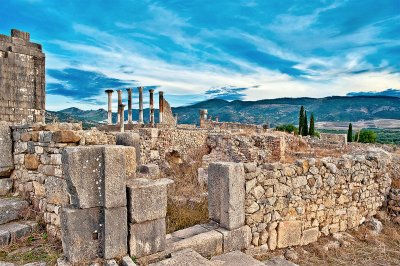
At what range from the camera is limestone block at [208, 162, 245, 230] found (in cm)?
543

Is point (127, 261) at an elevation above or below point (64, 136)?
below

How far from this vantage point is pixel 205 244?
16.6ft

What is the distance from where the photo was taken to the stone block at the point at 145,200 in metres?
4.39

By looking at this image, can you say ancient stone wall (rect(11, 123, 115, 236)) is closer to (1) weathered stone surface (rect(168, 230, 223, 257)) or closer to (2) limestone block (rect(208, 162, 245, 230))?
(1) weathered stone surface (rect(168, 230, 223, 257))

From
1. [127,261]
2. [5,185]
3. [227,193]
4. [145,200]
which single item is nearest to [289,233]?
[227,193]

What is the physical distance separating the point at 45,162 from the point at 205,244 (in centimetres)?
339

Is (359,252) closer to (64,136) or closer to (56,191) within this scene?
(56,191)

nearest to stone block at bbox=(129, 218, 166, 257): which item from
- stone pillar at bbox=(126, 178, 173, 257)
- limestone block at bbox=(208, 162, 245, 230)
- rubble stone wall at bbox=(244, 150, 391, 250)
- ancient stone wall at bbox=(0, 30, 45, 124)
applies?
stone pillar at bbox=(126, 178, 173, 257)

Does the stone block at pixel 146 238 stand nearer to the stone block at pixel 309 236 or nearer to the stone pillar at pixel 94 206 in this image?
the stone pillar at pixel 94 206

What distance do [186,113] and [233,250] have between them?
640ft

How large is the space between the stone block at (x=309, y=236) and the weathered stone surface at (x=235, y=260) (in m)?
2.13

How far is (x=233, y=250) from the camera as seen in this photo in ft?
18.0

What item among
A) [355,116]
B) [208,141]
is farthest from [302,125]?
[355,116]

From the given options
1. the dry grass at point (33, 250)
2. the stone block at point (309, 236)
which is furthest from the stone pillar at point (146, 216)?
the stone block at point (309, 236)
